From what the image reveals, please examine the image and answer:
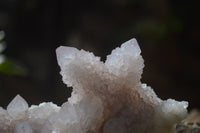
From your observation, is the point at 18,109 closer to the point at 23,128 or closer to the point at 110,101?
the point at 23,128

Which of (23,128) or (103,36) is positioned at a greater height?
(103,36)

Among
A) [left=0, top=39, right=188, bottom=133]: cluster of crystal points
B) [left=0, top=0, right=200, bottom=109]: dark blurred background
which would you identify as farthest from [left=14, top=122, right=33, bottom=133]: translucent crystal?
[left=0, top=0, right=200, bottom=109]: dark blurred background

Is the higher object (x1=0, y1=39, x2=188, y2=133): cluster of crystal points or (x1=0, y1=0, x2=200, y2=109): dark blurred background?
(x1=0, y1=0, x2=200, y2=109): dark blurred background

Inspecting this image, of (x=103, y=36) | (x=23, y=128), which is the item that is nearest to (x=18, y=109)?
(x=23, y=128)

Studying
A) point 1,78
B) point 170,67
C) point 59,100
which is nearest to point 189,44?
point 170,67

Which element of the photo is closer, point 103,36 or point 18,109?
point 18,109

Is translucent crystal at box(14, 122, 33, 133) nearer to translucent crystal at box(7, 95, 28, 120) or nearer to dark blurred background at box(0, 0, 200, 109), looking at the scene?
translucent crystal at box(7, 95, 28, 120)

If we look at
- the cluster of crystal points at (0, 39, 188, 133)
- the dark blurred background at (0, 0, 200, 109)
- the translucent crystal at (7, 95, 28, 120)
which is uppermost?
the dark blurred background at (0, 0, 200, 109)
